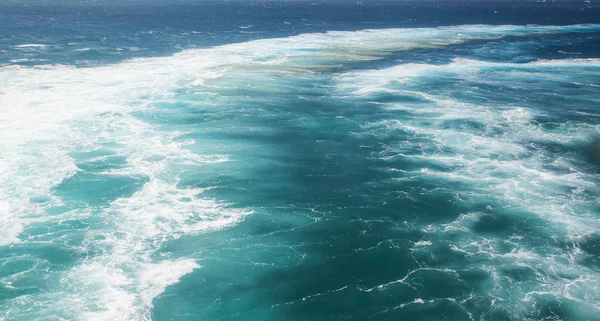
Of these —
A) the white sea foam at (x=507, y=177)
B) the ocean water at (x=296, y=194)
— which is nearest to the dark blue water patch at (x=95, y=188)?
the ocean water at (x=296, y=194)

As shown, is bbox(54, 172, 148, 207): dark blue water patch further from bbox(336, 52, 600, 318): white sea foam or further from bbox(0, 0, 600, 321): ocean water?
bbox(336, 52, 600, 318): white sea foam

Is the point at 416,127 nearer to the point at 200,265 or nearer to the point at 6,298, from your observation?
the point at 200,265

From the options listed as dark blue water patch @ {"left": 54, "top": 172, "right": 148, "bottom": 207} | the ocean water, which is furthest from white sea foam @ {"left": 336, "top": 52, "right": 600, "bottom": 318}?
dark blue water patch @ {"left": 54, "top": 172, "right": 148, "bottom": 207}

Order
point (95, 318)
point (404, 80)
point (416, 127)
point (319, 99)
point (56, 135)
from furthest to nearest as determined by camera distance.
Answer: point (404, 80) → point (319, 99) → point (416, 127) → point (56, 135) → point (95, 318)

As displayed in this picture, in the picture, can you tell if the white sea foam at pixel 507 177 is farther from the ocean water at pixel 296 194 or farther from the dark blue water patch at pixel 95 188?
the dark blue water patch at pixel 95 188

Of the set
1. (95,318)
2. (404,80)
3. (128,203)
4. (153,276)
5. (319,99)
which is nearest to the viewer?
(95,318)

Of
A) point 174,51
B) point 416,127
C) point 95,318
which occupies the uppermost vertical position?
point 174,51

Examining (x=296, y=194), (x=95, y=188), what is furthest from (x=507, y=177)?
(x=95, y=188)

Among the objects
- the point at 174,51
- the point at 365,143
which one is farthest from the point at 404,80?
the point at 174,51

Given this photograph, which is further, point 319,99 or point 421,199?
point 319,99

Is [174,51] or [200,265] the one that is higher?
[174,51]
